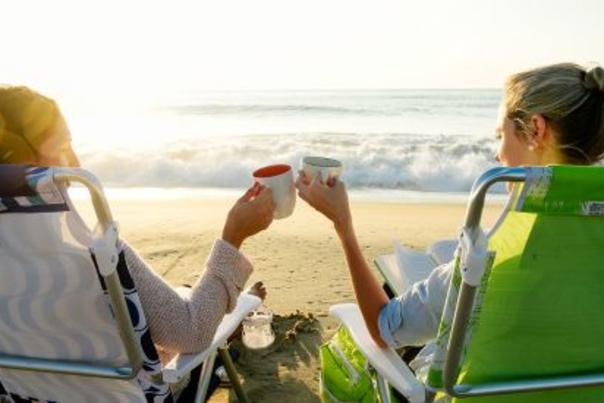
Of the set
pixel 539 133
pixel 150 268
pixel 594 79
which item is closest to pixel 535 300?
pixel 539 133

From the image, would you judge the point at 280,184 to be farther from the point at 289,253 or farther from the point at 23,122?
the point at 289,253

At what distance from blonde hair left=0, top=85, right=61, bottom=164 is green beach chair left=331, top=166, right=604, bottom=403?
46.3 inches

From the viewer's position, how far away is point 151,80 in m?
41.4

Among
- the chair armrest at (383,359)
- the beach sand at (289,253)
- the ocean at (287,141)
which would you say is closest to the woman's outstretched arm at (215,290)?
the chair armrest at (383,359)

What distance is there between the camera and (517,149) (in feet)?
6.12

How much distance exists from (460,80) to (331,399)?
42.1m

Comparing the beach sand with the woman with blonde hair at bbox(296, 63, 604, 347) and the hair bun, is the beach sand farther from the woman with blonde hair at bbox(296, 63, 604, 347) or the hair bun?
the hair bun

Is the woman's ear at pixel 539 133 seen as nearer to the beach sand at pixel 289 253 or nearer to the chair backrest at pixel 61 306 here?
the chair backrest at pixel 61 306

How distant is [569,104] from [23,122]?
1.49 meters

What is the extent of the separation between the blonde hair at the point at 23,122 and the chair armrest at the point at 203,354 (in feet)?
2.33

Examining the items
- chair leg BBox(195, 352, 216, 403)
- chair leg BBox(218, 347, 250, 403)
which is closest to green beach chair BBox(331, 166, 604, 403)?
chair leg BBox(195, 352, 216, 403)

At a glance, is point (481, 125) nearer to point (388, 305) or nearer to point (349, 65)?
point (388, 305)

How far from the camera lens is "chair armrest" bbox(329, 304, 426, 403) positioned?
1772 mm

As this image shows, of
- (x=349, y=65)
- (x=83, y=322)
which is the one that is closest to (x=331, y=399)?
(x=83, y=322)
